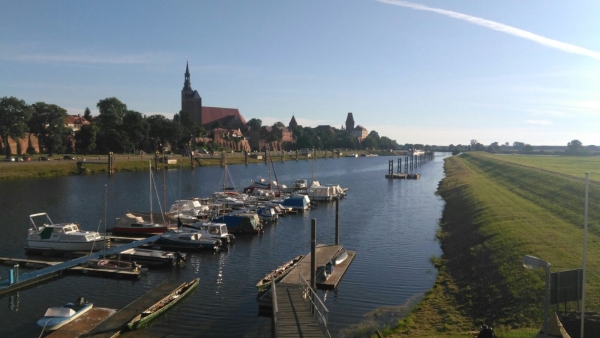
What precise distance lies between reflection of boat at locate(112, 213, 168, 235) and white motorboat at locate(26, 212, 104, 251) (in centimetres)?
656

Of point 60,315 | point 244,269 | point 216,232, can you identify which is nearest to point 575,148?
point 216,232

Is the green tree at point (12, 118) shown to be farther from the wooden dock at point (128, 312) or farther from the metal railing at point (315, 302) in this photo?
the metal railing at point (315, 302)

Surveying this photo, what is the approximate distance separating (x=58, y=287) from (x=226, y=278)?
9905 millimetres

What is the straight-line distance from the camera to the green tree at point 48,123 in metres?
127

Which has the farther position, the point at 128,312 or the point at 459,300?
the point at 459,300

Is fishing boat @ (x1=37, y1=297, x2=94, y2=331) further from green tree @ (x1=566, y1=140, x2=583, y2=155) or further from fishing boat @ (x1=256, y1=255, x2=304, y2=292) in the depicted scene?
green tree @ (x1=566, y1=140, x2=583, y2=155)

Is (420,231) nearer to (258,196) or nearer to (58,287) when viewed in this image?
(258,196)

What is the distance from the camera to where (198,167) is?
5738 inches

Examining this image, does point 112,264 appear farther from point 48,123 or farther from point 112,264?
point 48,123

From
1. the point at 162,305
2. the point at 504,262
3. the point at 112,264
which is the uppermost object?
the point at 504,262

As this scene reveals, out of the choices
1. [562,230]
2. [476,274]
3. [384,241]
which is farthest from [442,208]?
[476,274]

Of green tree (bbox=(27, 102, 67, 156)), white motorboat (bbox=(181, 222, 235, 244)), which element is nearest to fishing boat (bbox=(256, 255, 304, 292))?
white motorboat (bbox=(181, 222, 235, 244))

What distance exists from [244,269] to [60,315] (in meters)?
13.1

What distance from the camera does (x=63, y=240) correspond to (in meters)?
35.5
